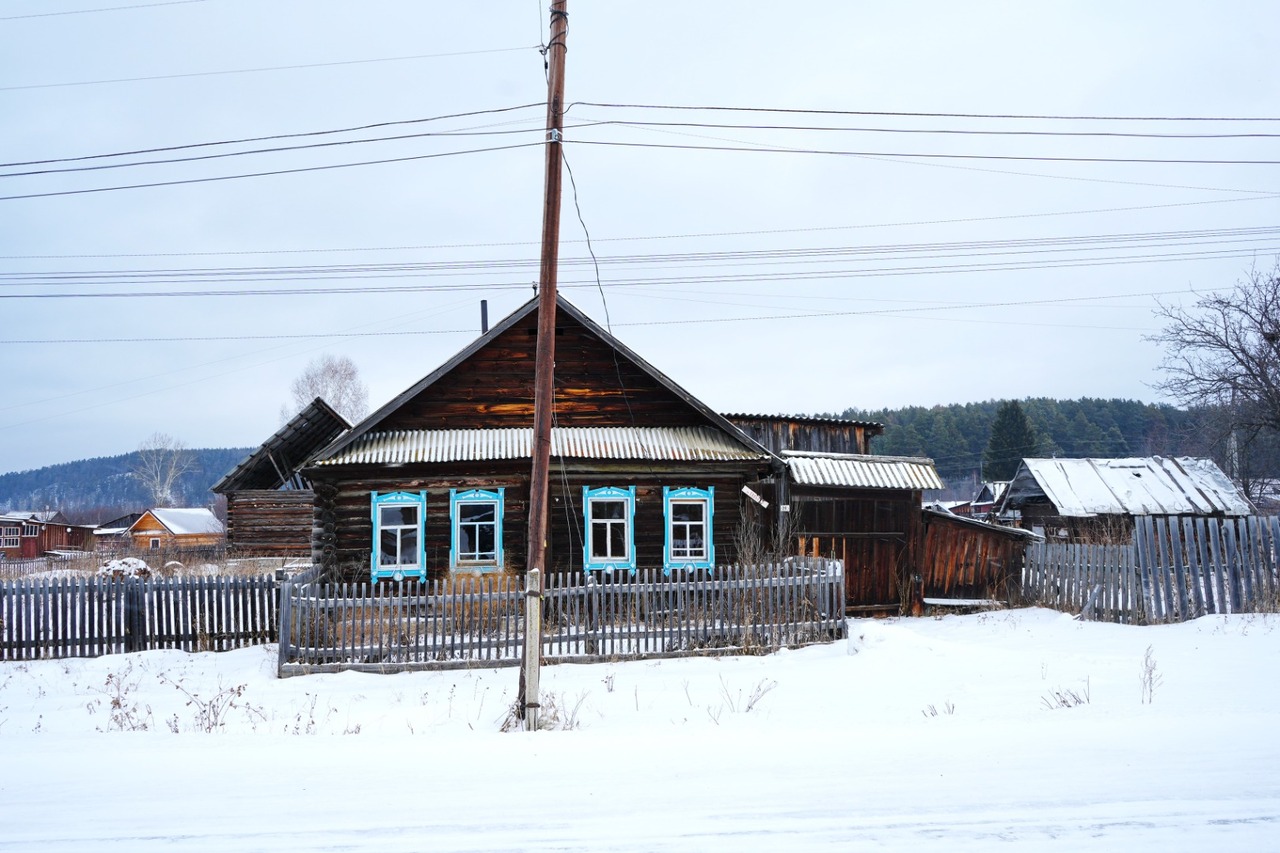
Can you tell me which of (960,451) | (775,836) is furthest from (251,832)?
(960,451)

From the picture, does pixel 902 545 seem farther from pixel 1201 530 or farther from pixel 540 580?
pixel 540 580

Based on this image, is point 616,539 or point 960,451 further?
point 960,451

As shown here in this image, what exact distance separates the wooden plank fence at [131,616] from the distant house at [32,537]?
→ 216ft

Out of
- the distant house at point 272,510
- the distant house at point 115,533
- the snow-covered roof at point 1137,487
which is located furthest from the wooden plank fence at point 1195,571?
the distant house at point 115,533

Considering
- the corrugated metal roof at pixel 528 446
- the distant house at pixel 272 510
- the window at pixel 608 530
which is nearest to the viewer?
the corrugated metal roof at pixel 528 446

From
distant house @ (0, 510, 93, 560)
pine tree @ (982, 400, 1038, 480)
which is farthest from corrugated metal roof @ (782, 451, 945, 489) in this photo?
distant house @ (0, 510, 93, 560)

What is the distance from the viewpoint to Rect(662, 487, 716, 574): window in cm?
1662

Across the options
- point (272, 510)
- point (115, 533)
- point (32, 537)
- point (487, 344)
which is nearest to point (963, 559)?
point (487, 344)

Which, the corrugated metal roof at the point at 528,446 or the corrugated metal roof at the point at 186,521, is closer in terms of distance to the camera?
Result: the corrugated metal roof at the point at 528,446

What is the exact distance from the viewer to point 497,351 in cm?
1692

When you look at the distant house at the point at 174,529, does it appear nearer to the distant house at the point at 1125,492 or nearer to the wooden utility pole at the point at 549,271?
the distant house at the point at 1125,492

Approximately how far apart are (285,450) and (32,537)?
5883cm

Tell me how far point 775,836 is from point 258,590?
12.4m

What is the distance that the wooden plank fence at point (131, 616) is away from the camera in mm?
13578
